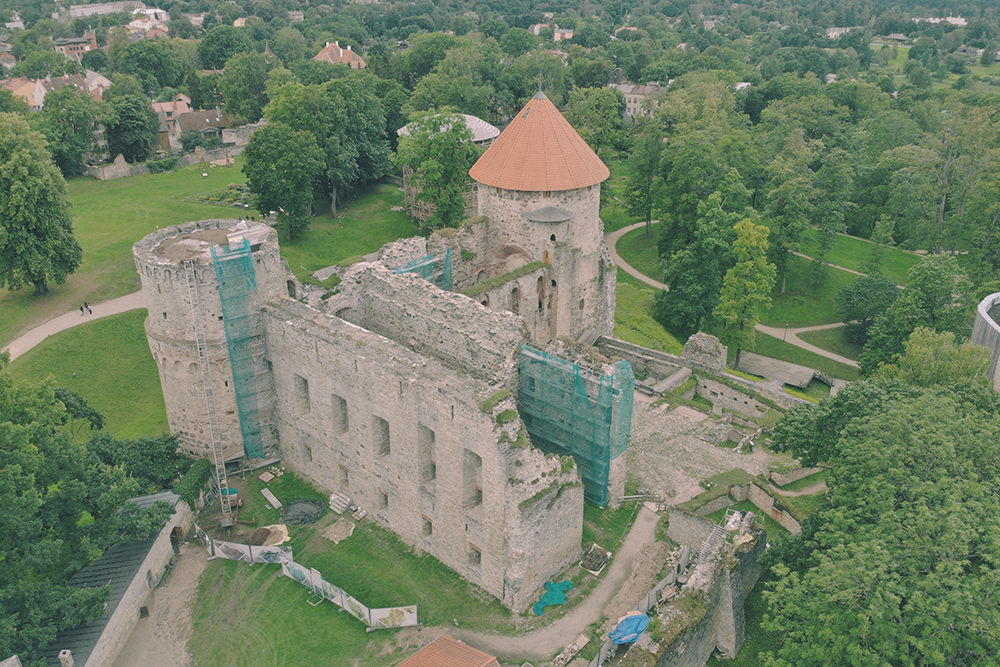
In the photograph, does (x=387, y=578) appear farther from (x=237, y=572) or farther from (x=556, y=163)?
(x=556, y=163)

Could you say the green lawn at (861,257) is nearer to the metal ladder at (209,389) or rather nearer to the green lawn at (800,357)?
the green lawn at (800,357)

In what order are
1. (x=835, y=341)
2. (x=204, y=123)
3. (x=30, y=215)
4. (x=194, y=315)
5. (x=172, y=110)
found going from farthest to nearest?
1. (x=172, y=110)
2. (x=204, y=123)
3. (x=835, y=341)
4. (x=30, y=215)
5. (x=194, y=315)

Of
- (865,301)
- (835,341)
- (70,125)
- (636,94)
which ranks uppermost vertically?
(70,125)

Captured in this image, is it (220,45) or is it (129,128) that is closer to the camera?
(129,128)

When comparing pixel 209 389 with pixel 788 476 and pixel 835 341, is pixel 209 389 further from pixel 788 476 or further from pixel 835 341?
pixel 835 341

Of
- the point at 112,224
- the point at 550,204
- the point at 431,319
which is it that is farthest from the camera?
the point at 112,224

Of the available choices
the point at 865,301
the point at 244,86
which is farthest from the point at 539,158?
the point at 244,86
